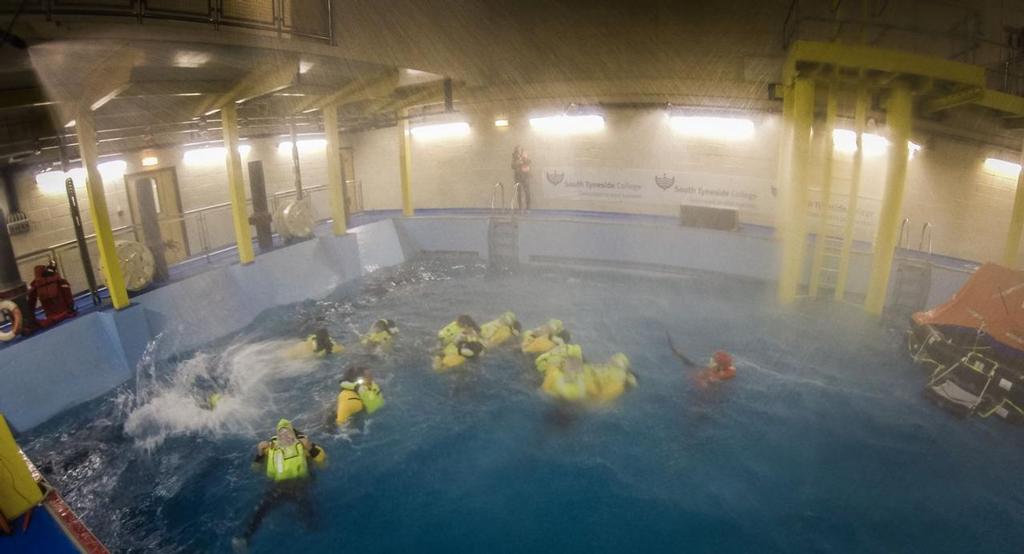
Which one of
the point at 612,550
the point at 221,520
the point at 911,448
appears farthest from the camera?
the point at 911,448

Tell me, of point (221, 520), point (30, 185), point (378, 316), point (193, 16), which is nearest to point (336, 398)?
point (221, 520)

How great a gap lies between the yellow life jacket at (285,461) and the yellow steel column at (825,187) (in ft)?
31.1

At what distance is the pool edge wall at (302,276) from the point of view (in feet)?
24.9

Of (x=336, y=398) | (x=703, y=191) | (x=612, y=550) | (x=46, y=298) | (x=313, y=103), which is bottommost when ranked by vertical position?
(x=612, y=550)

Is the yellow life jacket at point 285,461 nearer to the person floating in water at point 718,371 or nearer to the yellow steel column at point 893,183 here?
the person floating in water at point 718,371

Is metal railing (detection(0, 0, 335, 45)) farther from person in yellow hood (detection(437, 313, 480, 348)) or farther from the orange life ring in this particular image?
person in yellow hood (detection(437, 313, 480, 348))

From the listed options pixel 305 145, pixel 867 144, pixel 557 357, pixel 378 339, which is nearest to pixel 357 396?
pixel 378 339

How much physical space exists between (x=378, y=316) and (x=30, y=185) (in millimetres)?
7426

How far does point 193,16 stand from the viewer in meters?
6.15

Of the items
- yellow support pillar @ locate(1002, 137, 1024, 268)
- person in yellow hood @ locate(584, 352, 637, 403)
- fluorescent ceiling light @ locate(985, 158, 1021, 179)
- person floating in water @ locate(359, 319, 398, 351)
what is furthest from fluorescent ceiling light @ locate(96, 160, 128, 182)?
fluorescent ceiling light @ locate(985, 158, 1021, 179)

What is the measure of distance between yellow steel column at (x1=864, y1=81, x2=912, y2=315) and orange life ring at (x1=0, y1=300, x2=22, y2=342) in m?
13.8

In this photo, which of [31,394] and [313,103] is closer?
[31,394]

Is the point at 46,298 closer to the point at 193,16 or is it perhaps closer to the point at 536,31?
the point at 193,16

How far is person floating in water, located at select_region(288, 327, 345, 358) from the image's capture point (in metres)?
8.96
